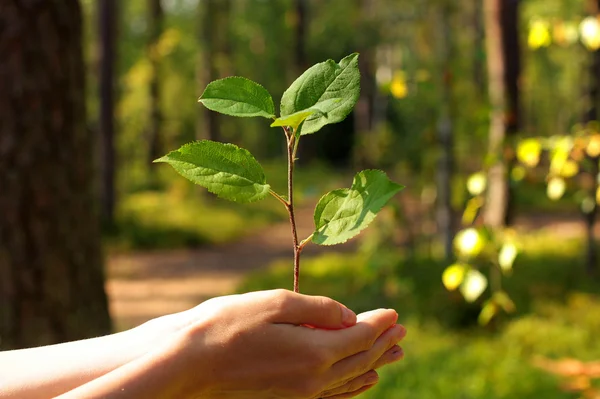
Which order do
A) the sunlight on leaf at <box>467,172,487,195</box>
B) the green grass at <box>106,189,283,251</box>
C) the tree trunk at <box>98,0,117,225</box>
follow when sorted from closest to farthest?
the sunlight on leaf at <box>467,172,487,195</box> → the green grass at <box>106,189,283,251</box> → the tree trunk at <box>98,0,117,225</box>

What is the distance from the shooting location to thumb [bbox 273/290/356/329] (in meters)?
0.76

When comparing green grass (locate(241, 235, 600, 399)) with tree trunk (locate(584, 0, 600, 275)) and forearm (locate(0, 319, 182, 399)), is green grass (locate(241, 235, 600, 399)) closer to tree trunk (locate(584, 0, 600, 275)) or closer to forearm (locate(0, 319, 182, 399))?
tree trunk (locate(584, 0, 600, 275))

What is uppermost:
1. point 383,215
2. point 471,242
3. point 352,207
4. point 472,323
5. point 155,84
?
point 155,84

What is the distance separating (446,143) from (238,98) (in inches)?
247

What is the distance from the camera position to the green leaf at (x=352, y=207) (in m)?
0.79

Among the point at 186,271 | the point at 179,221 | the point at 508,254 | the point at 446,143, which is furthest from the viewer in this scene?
→ the point at 179,221

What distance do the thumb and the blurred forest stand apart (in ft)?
3.64

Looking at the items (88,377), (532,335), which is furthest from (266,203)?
(88,377)

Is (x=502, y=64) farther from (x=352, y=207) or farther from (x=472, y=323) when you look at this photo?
(x=352, y=207)

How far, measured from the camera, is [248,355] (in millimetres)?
746

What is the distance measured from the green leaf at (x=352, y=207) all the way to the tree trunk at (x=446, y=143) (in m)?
5.35

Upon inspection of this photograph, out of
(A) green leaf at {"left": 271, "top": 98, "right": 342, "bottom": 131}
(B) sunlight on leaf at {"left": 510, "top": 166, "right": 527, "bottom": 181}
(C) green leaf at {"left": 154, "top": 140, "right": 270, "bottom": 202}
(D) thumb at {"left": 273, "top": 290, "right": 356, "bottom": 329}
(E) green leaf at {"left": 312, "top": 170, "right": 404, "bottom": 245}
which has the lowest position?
(D) thumb at {"left": 273, "top": 290, "right": 356, "bottom": 329}

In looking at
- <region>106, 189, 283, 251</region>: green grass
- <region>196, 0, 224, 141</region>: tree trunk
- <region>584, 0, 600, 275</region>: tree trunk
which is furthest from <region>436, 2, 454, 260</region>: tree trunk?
<region>196, 0, 224, 141</region>: tree trunk

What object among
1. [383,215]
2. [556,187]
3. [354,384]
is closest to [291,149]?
[354,384]
